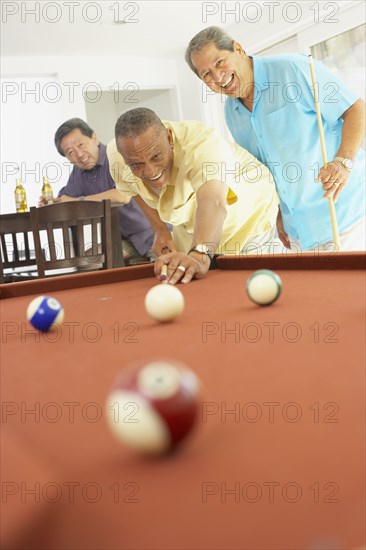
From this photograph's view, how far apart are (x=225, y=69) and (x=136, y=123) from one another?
27.6 inches

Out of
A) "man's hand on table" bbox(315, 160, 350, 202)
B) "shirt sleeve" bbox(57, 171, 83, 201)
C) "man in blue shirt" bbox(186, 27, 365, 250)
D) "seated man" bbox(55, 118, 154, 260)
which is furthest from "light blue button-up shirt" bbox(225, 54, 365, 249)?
"shirt sleeve" bbox(57, 171, 83, 201)

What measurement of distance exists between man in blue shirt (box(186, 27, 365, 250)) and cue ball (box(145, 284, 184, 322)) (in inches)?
58.2

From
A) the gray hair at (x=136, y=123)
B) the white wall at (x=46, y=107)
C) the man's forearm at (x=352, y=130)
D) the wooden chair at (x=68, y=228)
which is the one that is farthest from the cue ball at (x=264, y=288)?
the white wall at (x=46, y=107)

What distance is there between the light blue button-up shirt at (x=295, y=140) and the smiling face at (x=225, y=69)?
0.17ft

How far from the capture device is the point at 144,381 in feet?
1.95

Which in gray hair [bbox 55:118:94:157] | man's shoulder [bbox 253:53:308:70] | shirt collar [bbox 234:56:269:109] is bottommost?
gray hair [bbox 55:118:94:157]

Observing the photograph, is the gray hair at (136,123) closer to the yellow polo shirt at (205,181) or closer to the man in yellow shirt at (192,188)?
the man in yellow shirt at (192,188)

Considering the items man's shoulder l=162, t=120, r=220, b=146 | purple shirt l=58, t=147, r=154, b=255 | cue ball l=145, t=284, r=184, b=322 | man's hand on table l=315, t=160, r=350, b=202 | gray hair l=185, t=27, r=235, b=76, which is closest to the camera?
cue ball l=145, t=284, r=184, b=322

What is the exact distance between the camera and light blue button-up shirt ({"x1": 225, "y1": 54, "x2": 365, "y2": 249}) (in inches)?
110

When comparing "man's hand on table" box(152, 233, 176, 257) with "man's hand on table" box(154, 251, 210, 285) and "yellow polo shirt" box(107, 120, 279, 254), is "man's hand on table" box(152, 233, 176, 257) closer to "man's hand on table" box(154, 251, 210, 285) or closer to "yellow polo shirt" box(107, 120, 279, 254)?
"yellow polo shirt" box(107, 120, 279, 254)

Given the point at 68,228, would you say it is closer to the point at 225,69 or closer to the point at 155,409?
the point at 225,69

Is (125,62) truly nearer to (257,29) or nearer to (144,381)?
(257,29)

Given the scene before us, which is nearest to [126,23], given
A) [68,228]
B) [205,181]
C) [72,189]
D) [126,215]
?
[72,189]

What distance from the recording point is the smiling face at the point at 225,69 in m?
2.64
